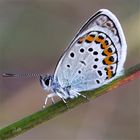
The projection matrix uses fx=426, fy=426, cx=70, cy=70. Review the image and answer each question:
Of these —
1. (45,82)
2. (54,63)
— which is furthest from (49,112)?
(54,63)

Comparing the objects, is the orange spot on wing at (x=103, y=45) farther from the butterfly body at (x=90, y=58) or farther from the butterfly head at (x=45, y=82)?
the butterfly head at (x=45, y=82)

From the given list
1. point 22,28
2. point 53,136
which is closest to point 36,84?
point 53,136

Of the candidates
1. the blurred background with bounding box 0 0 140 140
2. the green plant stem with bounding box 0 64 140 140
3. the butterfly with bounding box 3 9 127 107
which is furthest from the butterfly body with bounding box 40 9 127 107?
the blurred background with bounding box 0 0 140 140

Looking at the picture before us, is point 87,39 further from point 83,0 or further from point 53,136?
point 83,0

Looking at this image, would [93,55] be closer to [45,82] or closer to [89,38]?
[89,38]

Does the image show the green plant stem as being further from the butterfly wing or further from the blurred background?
the blurred background

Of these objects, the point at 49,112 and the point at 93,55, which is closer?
the point at 49,112
